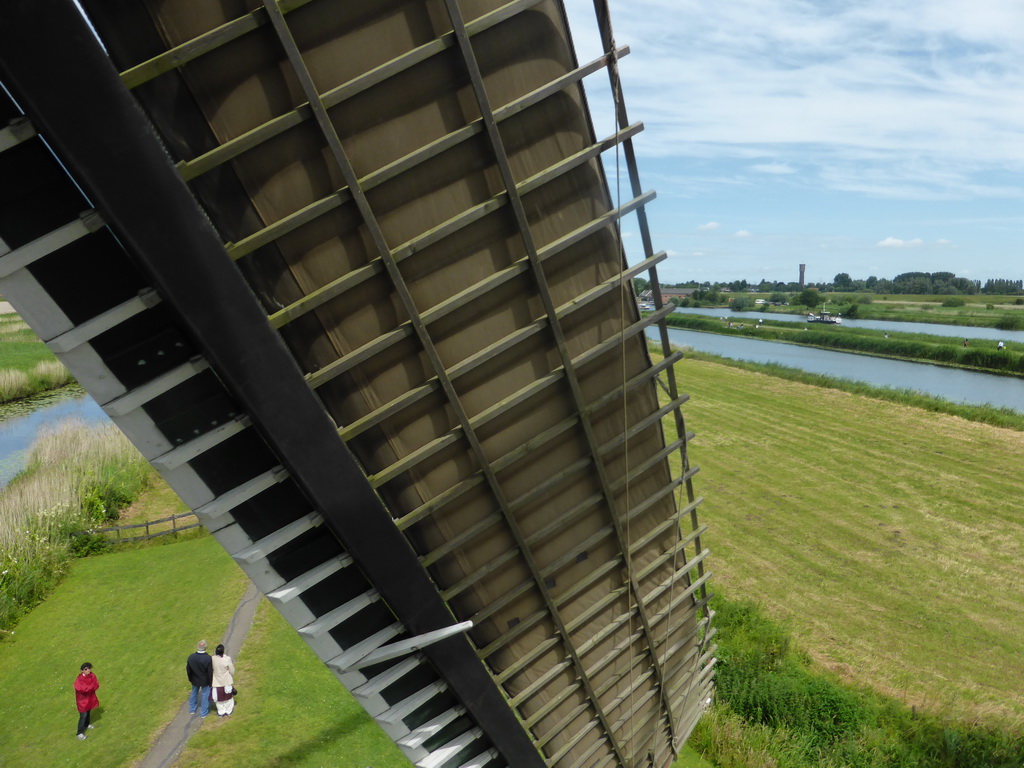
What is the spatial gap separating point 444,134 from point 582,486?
2110 millimetres

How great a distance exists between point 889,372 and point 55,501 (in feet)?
173

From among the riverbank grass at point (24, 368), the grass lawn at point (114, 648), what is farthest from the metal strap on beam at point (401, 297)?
the riverbank grass at point (24, 368)

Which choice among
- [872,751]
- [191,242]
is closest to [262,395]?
[191,242]

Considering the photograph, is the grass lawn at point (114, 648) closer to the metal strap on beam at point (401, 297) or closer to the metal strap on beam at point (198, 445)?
the metal strap on beam at point (401, 297)

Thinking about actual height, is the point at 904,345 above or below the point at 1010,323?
above

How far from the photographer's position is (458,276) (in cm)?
298

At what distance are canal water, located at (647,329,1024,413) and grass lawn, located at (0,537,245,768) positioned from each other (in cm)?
2559

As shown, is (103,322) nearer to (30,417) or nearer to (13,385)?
(30,417)

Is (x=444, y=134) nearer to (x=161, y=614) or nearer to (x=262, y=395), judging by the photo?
(x=262, y=395)

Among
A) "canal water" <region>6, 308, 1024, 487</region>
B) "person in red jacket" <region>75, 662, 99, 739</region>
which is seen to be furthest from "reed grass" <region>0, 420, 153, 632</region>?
"person in red jacket" <region>75, 662, 99, 739</region>

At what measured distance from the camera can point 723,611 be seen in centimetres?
1277

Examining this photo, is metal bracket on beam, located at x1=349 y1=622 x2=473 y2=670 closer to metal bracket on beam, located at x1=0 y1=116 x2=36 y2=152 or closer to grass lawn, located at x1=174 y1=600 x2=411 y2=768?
metal bracket on beam, located at x1=0 y1=116 x2=36 y2=152

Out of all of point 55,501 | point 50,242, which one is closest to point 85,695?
point 55,501

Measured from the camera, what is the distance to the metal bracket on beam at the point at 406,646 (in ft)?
10.4
